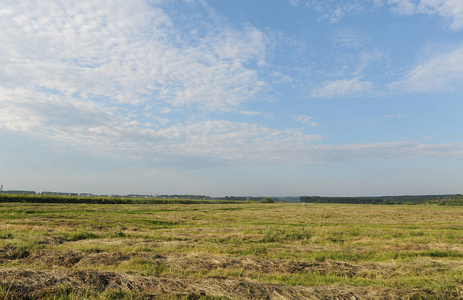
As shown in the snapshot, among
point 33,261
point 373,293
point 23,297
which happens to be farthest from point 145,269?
point 373,293

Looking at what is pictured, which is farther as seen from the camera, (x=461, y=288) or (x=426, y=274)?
(x=426, y=274)

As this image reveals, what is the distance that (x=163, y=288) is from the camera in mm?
7598

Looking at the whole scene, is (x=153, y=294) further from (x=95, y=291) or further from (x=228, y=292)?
(x=228, y=292)

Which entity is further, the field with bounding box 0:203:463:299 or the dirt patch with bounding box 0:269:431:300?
the field with bounding box 0:203:463:299

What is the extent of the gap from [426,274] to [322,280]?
4.62 m

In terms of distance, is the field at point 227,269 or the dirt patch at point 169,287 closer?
the dirt patch at point 169,287

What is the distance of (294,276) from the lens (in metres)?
9.94

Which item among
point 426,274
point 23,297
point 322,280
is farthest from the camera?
point 426,274

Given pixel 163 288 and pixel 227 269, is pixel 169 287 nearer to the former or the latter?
pixel 163 288

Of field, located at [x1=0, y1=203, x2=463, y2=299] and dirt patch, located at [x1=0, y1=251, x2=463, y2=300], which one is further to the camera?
field, located at [x1=0, y1=203, x2=463, y2=299]

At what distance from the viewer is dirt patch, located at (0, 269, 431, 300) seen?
281 inches

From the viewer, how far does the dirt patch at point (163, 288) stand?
7.13 meters

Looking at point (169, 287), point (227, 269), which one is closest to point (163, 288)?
point (169, 287)

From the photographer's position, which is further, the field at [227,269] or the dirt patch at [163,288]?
the field at [227,269]
